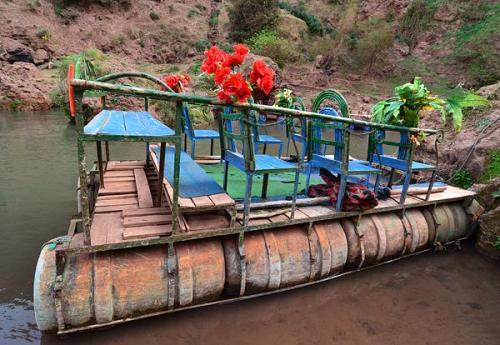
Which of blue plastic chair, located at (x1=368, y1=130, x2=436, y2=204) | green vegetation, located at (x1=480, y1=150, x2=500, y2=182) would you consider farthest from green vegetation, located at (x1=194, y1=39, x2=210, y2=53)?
blue plastic chair, located at (x1=368, y1=130, x2=436, y2=204)

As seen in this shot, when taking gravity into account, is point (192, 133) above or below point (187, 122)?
below

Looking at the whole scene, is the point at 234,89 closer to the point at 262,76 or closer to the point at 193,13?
the point at 262,76

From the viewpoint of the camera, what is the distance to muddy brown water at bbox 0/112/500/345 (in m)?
2.84

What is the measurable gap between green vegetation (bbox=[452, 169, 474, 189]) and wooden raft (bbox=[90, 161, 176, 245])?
5729 millimetres

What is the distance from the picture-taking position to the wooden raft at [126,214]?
2.57 m

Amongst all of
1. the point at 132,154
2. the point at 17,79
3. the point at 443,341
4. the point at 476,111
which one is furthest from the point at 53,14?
the point at 443,341

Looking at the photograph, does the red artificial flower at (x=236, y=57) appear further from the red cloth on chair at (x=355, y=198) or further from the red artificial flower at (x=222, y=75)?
the red cloth on chair at (x=355, y=198)

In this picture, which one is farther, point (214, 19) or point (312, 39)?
point (312, 39)

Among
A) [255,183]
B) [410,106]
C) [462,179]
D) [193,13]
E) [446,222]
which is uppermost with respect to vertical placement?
[193,13]

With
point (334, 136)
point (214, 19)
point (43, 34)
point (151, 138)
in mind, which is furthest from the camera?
point (214, 19)

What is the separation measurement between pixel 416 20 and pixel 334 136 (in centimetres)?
3199

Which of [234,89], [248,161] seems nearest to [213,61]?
[234,89]

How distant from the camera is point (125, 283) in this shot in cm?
250

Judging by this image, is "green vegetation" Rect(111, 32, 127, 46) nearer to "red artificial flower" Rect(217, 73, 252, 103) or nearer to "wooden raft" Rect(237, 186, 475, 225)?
"wooden raft" Rect(237, 186, 475, 225)
